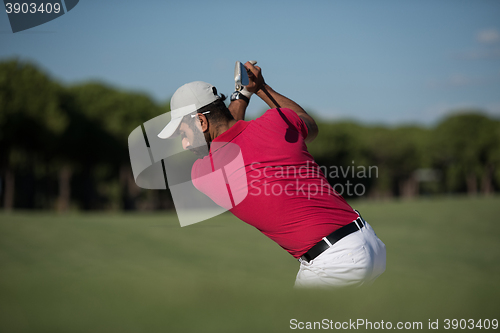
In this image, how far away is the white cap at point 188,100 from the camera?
10.4 ft

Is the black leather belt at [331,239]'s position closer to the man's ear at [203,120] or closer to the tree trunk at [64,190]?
the man's ear at [203,120]

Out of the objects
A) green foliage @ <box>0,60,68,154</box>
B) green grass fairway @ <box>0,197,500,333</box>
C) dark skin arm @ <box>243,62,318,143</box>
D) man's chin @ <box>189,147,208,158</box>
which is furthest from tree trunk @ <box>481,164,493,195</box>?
man's chin @ <box>189,147,208,158</box>

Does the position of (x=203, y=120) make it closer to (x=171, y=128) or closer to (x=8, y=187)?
(x=171, y=128)

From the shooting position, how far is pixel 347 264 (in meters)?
3.04

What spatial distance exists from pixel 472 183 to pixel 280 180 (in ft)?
188

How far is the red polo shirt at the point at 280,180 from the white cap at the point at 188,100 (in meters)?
0.31

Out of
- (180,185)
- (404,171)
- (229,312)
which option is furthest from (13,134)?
(404,171)

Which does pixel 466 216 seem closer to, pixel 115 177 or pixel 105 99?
pixel 115 177

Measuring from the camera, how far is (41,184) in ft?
153

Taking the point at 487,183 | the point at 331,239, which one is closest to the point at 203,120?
the point at 331,239

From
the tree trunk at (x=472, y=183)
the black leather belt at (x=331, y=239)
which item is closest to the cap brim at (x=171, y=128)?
the black leather belt at (x=331, y=239)

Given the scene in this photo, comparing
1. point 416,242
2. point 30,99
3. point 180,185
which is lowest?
point 416,242

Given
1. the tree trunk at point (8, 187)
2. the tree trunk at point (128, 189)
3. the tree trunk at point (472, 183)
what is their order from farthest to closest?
the tree trunk at point (472, 183), the tree trunk at point (128, 189), the tree trunk at point (8, 187)

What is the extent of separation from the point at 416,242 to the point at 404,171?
42422 millimetres
